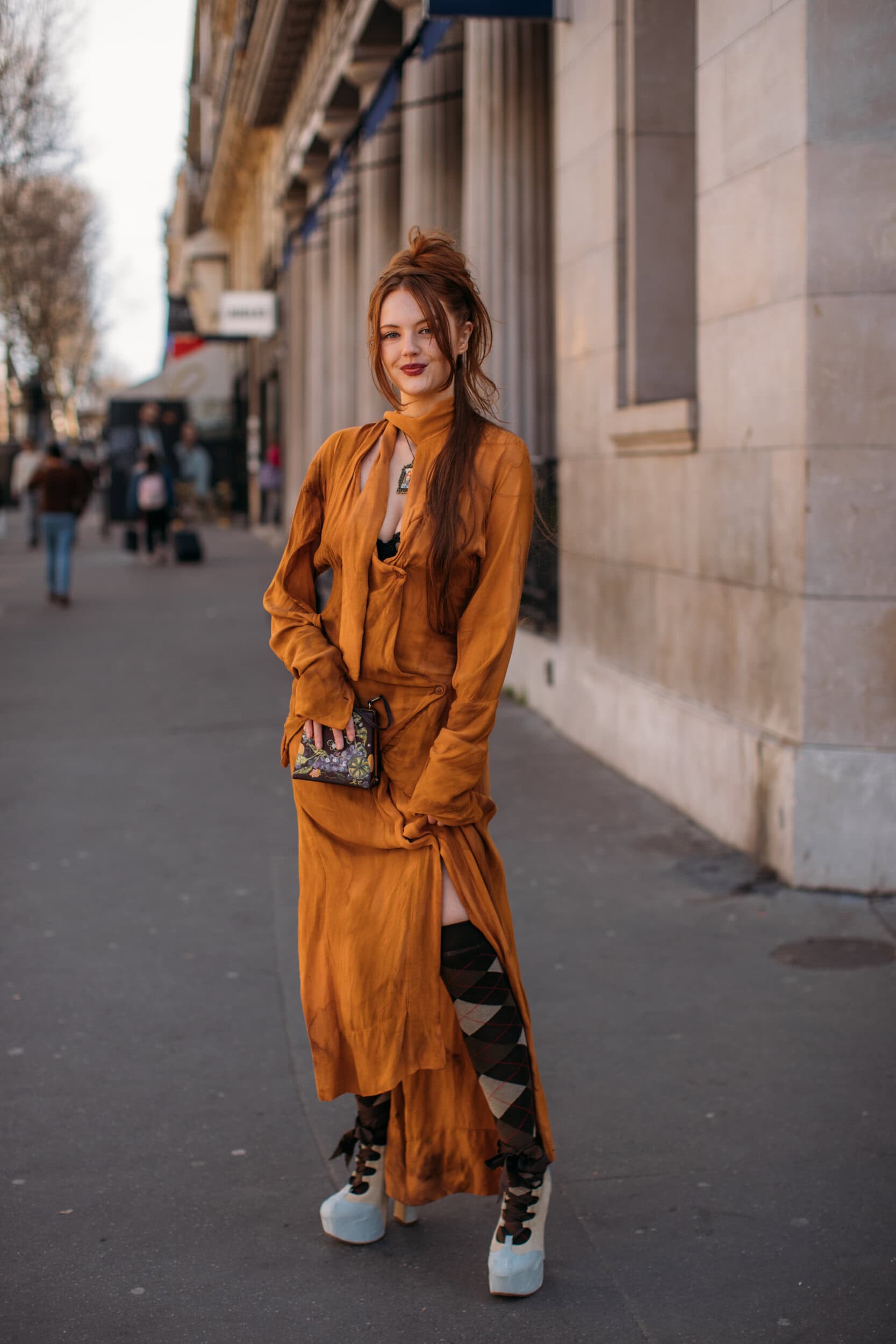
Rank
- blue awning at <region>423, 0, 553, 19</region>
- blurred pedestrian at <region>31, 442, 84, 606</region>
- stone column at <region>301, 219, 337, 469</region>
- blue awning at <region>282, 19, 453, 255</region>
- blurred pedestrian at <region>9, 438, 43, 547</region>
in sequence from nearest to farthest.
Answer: blue awning at <region>423, 0, 553, 19</region>, blue awning at <region>282, 19, 453, 255</region>, blurred pedestrian at <region>31, 442, 84, 606</region>, stone column at <region>301, 219, 337, 469</region>, blurred pedestrian at <region>9, 438, 43, 547</region>

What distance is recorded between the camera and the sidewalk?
3.13 m

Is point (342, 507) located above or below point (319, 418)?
below

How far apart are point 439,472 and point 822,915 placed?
319cm

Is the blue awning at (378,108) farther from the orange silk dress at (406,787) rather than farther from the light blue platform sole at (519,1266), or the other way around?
the light blue platform sole at (519,1266)

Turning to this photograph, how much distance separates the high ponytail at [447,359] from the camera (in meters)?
3.01

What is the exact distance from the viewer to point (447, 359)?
3057 mm

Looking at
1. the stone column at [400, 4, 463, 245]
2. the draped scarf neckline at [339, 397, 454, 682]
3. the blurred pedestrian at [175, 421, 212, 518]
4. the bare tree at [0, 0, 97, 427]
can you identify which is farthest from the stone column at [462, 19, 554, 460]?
the blurred pedestrian at [175, 421, 212, 518]

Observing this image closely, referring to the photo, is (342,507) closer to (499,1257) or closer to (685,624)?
(499,1257)

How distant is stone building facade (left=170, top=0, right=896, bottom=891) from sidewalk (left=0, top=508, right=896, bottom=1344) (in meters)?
0.53

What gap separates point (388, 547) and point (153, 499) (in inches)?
842

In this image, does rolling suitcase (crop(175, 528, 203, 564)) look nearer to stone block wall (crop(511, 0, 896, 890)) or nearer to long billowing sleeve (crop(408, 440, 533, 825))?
stone block wall (crop(511, 0, 896, 890))

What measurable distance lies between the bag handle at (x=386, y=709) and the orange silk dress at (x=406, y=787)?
1cm

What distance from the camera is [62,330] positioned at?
70.1 meters

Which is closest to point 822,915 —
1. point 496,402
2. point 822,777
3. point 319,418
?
point 822,777
